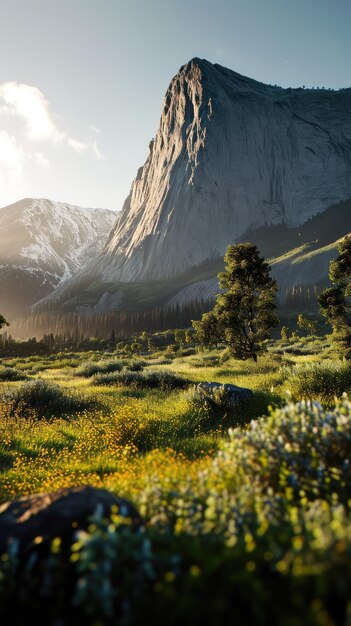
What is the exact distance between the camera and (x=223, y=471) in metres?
4.59

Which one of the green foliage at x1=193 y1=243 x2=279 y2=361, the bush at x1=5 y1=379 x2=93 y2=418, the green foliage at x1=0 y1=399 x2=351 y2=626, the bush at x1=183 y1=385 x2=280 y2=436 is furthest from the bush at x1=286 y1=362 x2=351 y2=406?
the green foliage at x1=193 y1=243 x2=279 y2=361

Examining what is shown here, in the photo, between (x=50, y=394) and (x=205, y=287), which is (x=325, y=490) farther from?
(x=205, y=287)

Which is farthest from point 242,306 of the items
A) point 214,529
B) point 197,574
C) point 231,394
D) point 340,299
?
point 197,574

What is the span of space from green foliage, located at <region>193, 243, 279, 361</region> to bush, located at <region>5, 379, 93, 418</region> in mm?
13616

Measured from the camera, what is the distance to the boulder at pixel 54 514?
3.29m

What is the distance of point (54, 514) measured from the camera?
344 centimetres

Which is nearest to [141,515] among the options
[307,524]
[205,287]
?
[307,524]

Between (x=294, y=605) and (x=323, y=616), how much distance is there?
42 cm

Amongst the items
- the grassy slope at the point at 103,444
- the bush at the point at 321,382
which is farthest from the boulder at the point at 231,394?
the bush at the point at 321,382

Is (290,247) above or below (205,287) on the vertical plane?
above

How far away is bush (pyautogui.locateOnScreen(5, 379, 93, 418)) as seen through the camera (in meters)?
14.2

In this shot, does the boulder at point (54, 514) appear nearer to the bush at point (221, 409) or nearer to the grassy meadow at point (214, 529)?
the grassy meadow at point (214, 529)

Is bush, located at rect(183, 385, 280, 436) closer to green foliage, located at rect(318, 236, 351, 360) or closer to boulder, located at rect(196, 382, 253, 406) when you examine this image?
boulder, located at rect(196, 382, 253, 406)

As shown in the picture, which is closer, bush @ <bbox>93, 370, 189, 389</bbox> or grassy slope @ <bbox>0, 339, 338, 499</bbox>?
grassy slope @ <bbox>0, 339, 338, 499</bbox>
